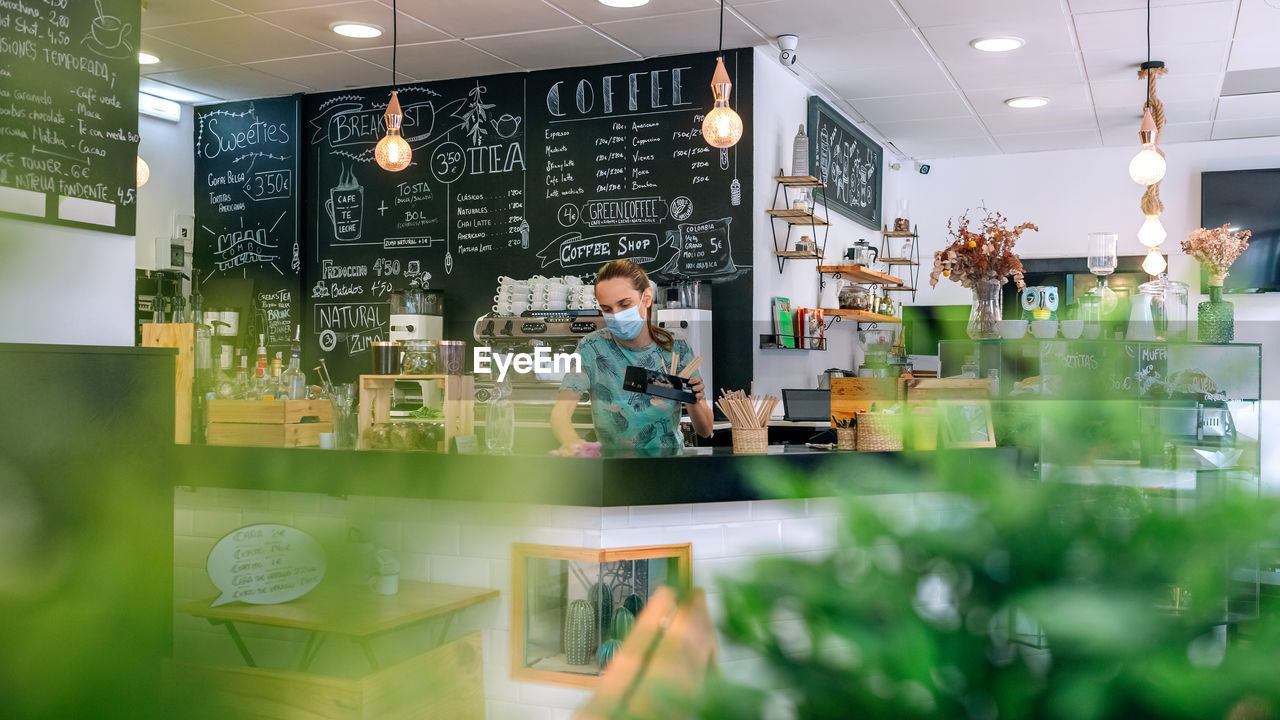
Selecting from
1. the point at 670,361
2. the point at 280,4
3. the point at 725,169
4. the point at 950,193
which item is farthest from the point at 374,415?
the point at 950,193

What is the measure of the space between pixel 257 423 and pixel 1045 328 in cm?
310

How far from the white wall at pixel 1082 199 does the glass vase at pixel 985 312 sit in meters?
3.82

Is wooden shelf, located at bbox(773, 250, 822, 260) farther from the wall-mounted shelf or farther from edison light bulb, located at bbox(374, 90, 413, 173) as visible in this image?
edison light bulb, located at bbox(374, 90, 413, 173)

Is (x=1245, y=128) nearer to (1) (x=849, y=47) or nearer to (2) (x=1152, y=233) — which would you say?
(2) (x=1152, y=233)

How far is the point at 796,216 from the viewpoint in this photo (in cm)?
626

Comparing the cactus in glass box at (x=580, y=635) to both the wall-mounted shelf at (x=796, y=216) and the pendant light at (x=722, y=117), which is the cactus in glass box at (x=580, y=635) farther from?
the wall-mounted shelf at (x=796, y=216)

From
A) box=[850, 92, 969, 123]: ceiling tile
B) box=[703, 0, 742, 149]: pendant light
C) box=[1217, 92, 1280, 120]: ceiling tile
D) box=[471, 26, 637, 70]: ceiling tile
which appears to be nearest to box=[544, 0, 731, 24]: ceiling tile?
box=[471, 26, 637, 70]: ceiling tile

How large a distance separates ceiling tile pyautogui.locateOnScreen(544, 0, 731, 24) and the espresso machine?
4.77 feet

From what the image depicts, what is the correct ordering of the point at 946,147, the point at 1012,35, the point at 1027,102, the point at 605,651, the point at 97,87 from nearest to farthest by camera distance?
1. the point at 605,651
2. the point at 97,87
3. the point at 1012,35
4. the point at 1027,102
5. the point at 946,147

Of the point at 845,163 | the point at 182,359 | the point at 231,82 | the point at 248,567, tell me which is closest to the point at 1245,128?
the point at 845,163

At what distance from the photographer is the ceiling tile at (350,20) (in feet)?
17.5

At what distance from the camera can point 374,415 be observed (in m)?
3.90

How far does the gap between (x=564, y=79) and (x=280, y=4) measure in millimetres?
1807

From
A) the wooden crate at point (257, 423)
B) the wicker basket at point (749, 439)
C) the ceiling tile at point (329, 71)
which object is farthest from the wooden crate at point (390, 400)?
the ceiling tile at point (329, 71)
